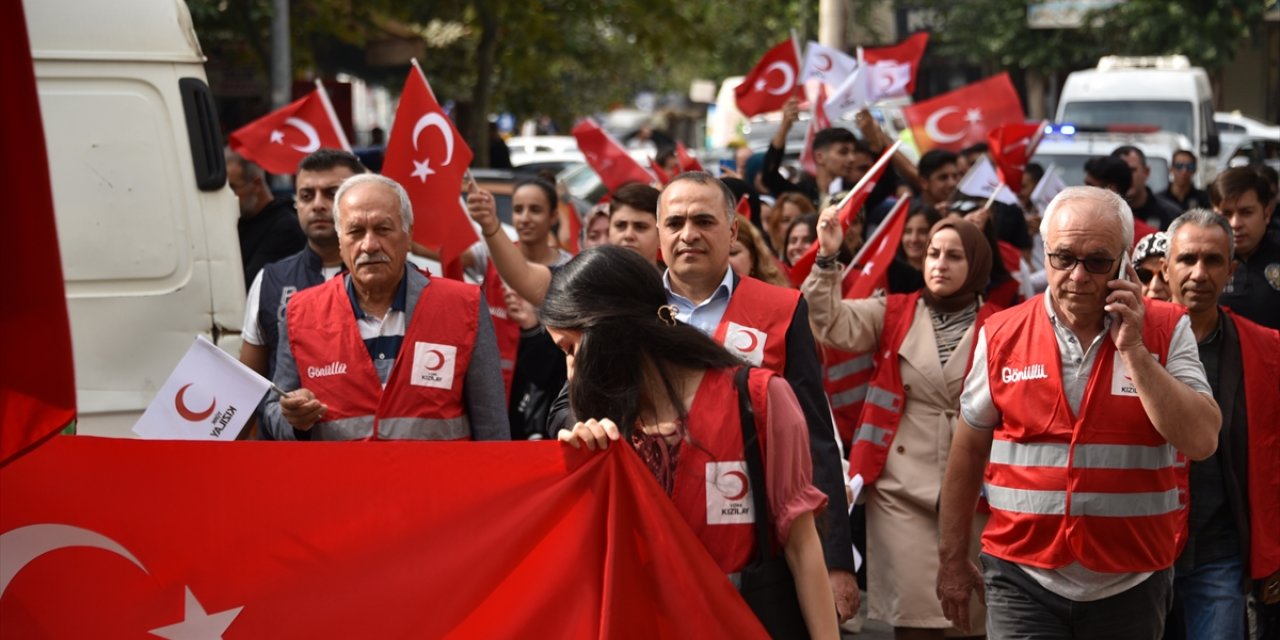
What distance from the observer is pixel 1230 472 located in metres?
5.74

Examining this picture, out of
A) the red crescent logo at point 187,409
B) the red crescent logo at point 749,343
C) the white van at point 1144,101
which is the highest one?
the red crescent logo at point 749,343

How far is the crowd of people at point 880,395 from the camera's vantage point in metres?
3.88

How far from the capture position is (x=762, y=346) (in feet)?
16.2

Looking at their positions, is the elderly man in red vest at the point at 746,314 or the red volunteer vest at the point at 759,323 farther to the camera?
the red volunteer vest at the point at 759,323

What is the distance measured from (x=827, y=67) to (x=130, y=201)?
8.53m

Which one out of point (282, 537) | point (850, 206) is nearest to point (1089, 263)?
point (282, 537)

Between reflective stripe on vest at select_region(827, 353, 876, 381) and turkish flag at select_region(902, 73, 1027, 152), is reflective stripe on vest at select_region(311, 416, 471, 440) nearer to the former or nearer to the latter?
reflective stripe on vest at select_region(827, 353, 876, 381)

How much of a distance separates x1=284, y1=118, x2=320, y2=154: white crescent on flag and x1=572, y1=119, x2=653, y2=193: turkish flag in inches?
76.9

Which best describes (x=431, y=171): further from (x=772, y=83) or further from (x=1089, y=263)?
(x=772, y=83)

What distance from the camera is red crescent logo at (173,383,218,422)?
17.2ft

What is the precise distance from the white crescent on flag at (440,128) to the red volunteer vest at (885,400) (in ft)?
6.41

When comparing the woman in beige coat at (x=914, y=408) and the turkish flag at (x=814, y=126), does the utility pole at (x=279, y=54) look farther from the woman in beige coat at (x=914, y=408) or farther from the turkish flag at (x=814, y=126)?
the woman in beige coat at (x=914, y=408)

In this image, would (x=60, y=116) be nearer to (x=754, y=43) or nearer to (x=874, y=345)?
(x=874, y=345)


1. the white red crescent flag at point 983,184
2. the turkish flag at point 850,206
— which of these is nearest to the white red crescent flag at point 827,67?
the white red crescent flag at point 983,184
